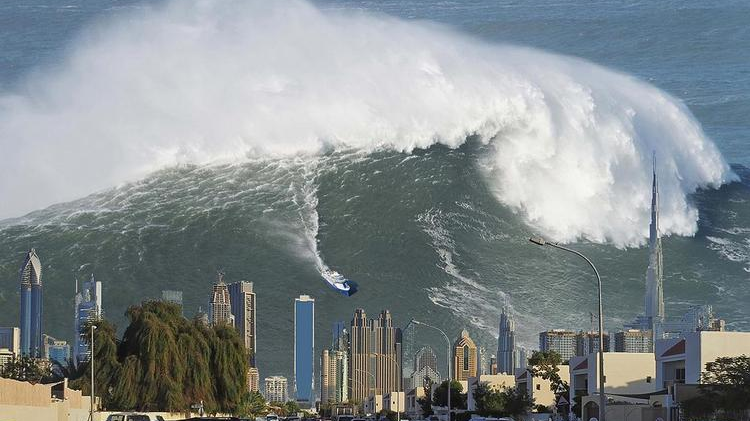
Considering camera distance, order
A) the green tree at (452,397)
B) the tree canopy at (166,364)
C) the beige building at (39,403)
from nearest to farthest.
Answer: the beige building at (39,403) < the tree canopy at (166,364) < the green tree at (452,397)

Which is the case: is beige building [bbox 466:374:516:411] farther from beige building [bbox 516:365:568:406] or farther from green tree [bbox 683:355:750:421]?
green tree [bbox 683:355:750:421]

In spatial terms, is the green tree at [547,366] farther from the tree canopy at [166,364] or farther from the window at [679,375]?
the tree canopy at [166,364]

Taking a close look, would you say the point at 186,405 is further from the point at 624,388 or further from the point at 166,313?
the point at 624,388

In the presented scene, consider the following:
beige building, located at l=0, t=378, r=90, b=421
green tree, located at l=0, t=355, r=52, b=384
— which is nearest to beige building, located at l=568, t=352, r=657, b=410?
beige building, located at l=0, t=378, r=90, b=421

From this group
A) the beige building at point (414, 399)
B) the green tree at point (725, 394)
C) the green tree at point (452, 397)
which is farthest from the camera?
the beige building at point (414, 399)

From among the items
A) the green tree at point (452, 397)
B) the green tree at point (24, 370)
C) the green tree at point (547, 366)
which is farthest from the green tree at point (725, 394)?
the green tree at point (452, 397)

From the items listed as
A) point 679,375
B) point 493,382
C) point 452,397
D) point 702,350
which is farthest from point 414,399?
point 702,350

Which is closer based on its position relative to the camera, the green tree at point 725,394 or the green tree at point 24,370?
the green tree at point 725,394
